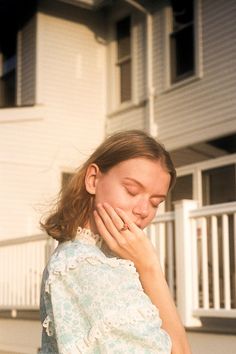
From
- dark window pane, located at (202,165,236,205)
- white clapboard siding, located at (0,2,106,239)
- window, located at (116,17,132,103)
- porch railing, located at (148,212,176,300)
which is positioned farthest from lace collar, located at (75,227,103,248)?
window, located at (116,17,132,103)

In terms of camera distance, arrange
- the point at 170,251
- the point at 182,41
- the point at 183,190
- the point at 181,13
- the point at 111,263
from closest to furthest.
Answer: the point at 111,263
the point at 170,251
the point at 183,190
the point at 182,41
the point at 181,13

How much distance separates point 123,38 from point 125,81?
1.00m

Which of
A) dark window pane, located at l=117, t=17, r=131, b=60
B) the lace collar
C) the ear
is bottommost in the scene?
the lace collar

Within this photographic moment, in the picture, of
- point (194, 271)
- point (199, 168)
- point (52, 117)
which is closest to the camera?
point (194, 271)

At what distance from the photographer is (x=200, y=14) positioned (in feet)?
39.9

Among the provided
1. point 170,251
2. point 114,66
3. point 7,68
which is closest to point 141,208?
point 170,251

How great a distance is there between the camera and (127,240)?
151 cm

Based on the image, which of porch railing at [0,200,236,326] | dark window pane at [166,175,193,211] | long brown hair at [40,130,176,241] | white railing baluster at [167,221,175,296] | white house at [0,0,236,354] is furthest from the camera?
dark window pane at [166,175,193,211]

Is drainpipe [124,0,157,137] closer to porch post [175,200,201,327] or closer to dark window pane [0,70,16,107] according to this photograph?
dark window pane [0,70,16,107]

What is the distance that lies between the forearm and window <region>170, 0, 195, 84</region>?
11.2 meters

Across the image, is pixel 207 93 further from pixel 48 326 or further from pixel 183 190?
pixel 48 326

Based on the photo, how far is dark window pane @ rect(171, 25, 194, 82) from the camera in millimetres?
12594

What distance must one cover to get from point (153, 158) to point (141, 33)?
1238 centimetres

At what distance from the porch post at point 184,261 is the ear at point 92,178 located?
206 inches
